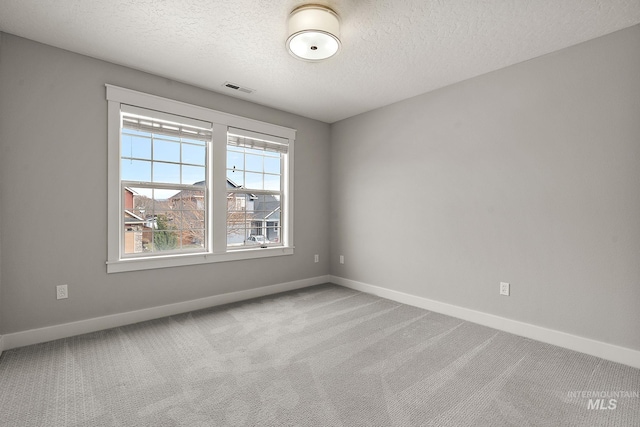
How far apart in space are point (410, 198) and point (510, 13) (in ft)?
6.75

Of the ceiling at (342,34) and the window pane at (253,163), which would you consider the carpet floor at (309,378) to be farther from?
the ceiling at (342,34)

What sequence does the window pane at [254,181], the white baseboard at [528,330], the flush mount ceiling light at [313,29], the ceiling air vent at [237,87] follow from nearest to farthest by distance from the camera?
the flush mount ceiling light at [313,29] < the white baseboard at [528,330] < the ceiling air vent at [237,87] < the window pane at [254,181]

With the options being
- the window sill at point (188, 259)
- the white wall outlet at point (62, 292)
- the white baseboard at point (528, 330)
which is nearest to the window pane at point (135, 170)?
the window sill at point (188, 259)

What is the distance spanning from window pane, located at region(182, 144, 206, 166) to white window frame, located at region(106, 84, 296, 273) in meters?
0.07

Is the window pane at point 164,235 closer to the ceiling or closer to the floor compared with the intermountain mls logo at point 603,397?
closer to the ceiling

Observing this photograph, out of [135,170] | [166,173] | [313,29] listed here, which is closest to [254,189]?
[166,173]

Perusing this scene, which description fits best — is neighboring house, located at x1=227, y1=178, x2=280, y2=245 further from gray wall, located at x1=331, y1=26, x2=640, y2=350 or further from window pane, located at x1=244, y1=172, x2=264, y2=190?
gray wall, located at x1=331, y1=26, x2=640, y2=350

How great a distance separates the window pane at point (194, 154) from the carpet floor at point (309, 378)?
179cm

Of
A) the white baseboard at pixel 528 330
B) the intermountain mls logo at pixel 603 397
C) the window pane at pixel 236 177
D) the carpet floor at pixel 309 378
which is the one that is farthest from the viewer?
the window pane at pixel 236 177

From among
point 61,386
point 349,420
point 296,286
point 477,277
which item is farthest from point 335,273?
point 61,386

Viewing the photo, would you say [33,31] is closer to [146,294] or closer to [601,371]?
[146,294]

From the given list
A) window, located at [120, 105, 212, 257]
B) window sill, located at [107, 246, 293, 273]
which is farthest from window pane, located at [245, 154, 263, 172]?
window sill, located at [107, 246, 293, 273]

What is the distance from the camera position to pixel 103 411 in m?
1.72

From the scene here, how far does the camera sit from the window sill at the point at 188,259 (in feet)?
9.72
